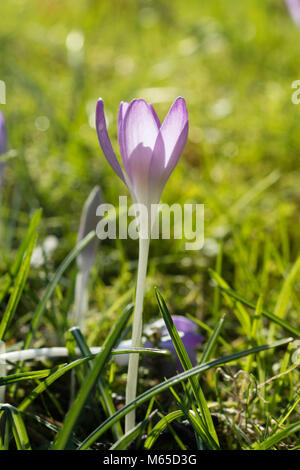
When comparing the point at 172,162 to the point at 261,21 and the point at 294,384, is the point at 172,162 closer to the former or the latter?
the point at 294,384

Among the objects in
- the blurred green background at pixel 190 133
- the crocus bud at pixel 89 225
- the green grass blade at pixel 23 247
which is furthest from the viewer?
the blurred green background at pixel 190 133

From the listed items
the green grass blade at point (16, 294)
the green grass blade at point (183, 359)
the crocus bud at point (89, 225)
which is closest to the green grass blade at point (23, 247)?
the green grass blade at point (16, 294)

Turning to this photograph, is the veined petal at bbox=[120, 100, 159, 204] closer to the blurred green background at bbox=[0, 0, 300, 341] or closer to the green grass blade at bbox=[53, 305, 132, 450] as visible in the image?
the green grass blade at bbox=[53, 305, 132, 450]

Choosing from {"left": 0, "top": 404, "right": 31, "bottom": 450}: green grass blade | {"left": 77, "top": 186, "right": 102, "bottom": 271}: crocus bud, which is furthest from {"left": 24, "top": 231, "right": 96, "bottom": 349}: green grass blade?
{"left": 0, "top": 404, "right": 31, "bottom": 450}: green grass blade

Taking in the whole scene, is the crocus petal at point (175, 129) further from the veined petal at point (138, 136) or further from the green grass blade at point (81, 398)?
the green grass blade at point (81, 398)

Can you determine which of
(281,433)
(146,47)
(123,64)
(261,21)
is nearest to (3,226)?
(281,433)

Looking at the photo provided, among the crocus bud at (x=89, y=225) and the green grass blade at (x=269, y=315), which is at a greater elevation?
the crocus bud at (x=89, y=225)

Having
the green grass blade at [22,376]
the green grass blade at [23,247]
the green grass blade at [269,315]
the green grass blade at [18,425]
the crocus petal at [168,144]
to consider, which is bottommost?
the green grass blade at [18,425]
